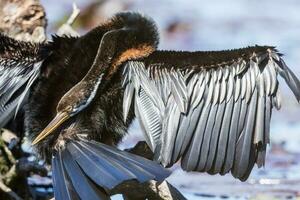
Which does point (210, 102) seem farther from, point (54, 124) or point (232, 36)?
point (232, 36)

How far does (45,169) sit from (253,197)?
0.95m

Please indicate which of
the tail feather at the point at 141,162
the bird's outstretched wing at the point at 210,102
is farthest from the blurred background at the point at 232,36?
the tail feather at the point at 141,162

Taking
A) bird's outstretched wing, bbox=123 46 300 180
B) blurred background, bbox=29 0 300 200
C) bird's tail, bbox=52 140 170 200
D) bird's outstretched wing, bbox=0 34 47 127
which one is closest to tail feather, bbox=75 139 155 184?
bird's tail, bbox=52 140 170 200

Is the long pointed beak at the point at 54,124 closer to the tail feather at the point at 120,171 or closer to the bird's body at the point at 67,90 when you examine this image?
the bird's body at the point at 67,90

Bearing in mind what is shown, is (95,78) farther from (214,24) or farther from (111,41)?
(214,24)

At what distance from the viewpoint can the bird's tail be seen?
4395mm

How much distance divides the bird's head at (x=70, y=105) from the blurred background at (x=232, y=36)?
1278mm

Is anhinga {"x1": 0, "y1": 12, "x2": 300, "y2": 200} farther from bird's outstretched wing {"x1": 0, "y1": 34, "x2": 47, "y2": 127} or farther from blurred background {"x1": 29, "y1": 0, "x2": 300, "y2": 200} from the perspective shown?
blurred background {"x1": 29, "y1": 0, "x2": 300, "y2": 200}

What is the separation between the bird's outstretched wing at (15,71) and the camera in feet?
16.1

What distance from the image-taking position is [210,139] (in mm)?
4676

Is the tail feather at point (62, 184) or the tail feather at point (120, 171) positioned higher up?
the tail feather at point (120, 171)

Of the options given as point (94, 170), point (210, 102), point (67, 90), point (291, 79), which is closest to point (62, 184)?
point (94, 170)

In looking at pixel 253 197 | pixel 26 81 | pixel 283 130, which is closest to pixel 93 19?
pixel 283 130

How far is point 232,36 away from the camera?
8.54 meters
